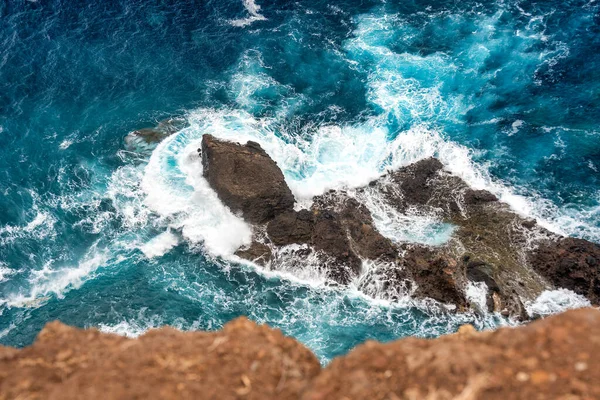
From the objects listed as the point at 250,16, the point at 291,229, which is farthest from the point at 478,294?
the point at 250,16

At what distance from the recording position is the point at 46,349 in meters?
14.3

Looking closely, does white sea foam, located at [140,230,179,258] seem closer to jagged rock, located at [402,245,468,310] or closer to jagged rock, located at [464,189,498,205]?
jagged rock, located at [402,245,468,310]

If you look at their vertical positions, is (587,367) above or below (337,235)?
above

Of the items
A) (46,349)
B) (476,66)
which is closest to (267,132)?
(476,66)

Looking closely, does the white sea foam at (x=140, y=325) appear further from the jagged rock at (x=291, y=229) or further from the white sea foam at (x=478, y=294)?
the white sea foam at (x=478, y=294)

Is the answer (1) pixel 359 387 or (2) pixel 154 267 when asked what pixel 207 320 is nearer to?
(2) pixel 154 267

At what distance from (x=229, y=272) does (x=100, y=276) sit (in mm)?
8930

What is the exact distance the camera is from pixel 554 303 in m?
30.1

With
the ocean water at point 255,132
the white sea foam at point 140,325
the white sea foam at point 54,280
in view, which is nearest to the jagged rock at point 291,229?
the ocean water at point 255,132

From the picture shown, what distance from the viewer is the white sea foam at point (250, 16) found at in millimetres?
54188

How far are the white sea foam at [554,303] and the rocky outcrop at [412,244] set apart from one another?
1.34 ft

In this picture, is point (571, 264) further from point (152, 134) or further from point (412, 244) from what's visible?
point (152, 134)

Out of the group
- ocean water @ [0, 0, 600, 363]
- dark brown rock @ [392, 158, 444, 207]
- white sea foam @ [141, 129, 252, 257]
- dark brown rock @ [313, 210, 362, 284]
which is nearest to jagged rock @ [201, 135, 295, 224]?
white sea foam @ [141, 129, 252, 257]

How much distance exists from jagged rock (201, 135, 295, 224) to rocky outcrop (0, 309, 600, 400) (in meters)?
20.7
